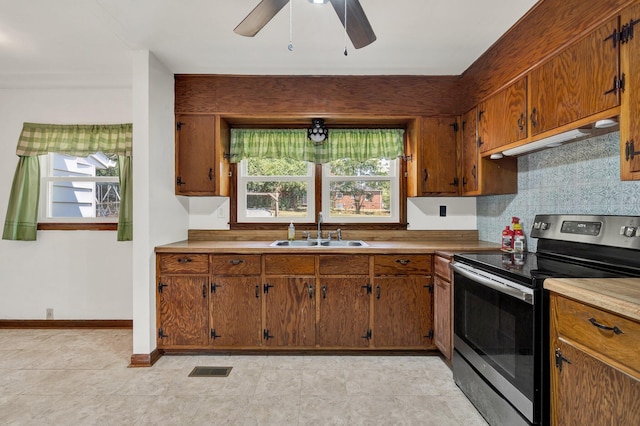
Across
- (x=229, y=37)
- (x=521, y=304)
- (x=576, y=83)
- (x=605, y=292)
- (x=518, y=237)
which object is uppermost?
(x=229, y=37)

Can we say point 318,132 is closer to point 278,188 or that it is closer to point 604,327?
point 278,188

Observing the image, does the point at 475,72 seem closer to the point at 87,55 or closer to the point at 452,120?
the point at 452,120

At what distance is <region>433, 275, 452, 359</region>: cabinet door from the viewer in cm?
243

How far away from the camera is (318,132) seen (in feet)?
10.5

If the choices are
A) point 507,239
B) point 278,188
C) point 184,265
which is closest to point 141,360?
point 184,265

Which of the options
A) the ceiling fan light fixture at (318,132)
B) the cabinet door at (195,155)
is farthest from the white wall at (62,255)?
the ceiling fan light fixture at (318,132)

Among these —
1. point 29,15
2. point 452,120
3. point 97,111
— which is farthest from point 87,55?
point 452,120

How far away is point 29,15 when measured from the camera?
2.18 meters

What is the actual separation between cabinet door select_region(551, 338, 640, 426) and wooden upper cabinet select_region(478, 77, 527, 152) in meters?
1.37

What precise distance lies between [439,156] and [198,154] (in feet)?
7.05

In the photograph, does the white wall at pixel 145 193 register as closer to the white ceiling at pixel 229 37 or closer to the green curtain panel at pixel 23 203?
the white ceiling at pixel 229 37

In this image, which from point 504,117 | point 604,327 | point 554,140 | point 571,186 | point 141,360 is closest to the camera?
point 604,327

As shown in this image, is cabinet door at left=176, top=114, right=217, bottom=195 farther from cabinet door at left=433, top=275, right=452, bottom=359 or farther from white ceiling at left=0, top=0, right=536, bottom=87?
cabinet door at left=433, top=275, right=452, bottom=359

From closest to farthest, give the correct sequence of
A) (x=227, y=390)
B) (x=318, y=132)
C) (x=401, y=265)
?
1. (x=227, y=390)
2. (x=401, y=265)
3. (x=318, y=132)
